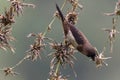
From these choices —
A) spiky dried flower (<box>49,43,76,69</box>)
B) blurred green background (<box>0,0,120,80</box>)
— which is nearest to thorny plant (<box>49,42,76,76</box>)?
spiky dried flower (<box>49,43,76,69</box>)

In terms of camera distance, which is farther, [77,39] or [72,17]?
[72,17]

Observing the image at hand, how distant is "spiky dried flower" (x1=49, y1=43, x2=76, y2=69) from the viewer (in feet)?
5.45

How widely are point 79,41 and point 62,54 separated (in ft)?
0.26

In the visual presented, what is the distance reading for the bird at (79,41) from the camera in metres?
1.61

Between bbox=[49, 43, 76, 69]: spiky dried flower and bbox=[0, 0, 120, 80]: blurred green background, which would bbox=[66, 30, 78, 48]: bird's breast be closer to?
bbox=[49, 43, 76, 69]: spiky dried flower

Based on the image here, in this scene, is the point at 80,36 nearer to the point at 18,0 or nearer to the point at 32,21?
the point at 18,0

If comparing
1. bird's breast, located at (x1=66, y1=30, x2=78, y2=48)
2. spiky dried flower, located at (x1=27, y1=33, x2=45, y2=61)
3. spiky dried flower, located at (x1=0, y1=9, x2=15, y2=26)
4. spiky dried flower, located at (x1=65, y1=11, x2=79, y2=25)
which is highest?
spiky dried flower, located at (x1=0, y1=9, x2=15, y2=26)

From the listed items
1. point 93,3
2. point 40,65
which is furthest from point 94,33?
point 40,65

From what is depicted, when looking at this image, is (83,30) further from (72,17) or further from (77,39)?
(77,39)

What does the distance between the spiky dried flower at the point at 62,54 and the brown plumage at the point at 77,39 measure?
0.04 meters

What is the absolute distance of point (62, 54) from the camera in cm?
167

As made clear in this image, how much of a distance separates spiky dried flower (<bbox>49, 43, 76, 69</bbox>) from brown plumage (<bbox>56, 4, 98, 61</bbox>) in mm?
37

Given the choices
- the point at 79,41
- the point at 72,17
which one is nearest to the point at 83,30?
the point at 72,17

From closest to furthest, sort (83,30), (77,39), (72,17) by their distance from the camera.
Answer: (77,39) → (72,17) → (83,30)
